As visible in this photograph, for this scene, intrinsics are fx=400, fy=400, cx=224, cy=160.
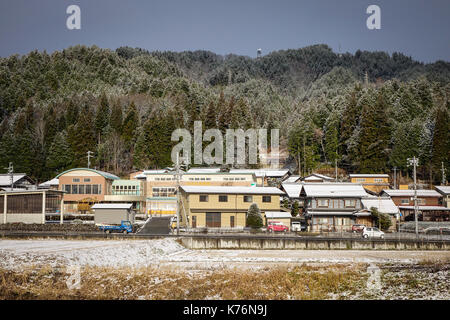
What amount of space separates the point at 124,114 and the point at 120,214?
4463 centimetres

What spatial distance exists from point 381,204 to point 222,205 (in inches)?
713

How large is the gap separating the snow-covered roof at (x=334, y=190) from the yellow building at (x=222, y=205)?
4199mm

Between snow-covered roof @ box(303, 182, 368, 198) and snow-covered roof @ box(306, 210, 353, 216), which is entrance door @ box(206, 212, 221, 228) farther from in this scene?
snow-covered roof @ box(303, 182, 368, 198)

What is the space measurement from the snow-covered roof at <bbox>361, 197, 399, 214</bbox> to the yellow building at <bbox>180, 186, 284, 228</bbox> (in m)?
11.3

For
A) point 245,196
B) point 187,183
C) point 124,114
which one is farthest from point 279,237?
point 124,114

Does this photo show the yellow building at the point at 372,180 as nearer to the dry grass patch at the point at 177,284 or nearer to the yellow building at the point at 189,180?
the yellow building at the point at 189,180

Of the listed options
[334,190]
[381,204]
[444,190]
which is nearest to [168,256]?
[334,190]

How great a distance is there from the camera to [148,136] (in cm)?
7100

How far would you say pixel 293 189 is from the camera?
5109 cm

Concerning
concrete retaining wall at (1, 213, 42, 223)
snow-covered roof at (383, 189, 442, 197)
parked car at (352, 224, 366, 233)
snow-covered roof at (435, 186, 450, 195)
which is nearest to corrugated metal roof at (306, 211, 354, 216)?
parked car at (352, 224, 366, 233)

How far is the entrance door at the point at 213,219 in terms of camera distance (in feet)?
134

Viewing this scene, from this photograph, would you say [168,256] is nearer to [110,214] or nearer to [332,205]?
[110,214]

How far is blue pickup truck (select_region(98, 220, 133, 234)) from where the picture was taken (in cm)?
3625

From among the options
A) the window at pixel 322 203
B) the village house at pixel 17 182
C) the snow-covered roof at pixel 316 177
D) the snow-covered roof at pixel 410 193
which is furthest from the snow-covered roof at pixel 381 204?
the village house at pixel 17 182
